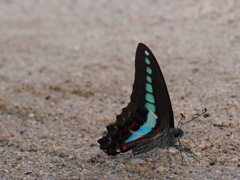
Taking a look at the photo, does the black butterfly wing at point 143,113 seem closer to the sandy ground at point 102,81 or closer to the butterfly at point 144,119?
the butterfly at point 144,119

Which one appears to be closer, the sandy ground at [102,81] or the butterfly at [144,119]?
the butterfly at [144,119]

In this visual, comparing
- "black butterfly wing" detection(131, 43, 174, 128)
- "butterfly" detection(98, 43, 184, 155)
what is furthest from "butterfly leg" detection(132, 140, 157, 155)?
"black butterfly wing" detection(131, 43, 174, 128)

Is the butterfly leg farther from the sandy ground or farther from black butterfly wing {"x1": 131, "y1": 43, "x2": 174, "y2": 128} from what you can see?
black butterfly wing {"x1": 131, "y1": 43, "x2": 174, "y2": 128}

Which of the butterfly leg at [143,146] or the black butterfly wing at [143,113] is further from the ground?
the black butterfly wing at [143,113]

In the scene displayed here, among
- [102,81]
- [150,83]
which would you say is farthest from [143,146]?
[102,81]

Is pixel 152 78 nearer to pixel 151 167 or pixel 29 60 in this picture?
pixel 151 167

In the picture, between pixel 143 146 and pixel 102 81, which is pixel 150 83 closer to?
pixel 143 146

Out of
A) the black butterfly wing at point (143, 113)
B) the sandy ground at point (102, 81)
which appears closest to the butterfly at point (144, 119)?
the black butterfly wing at point (143, 113)
